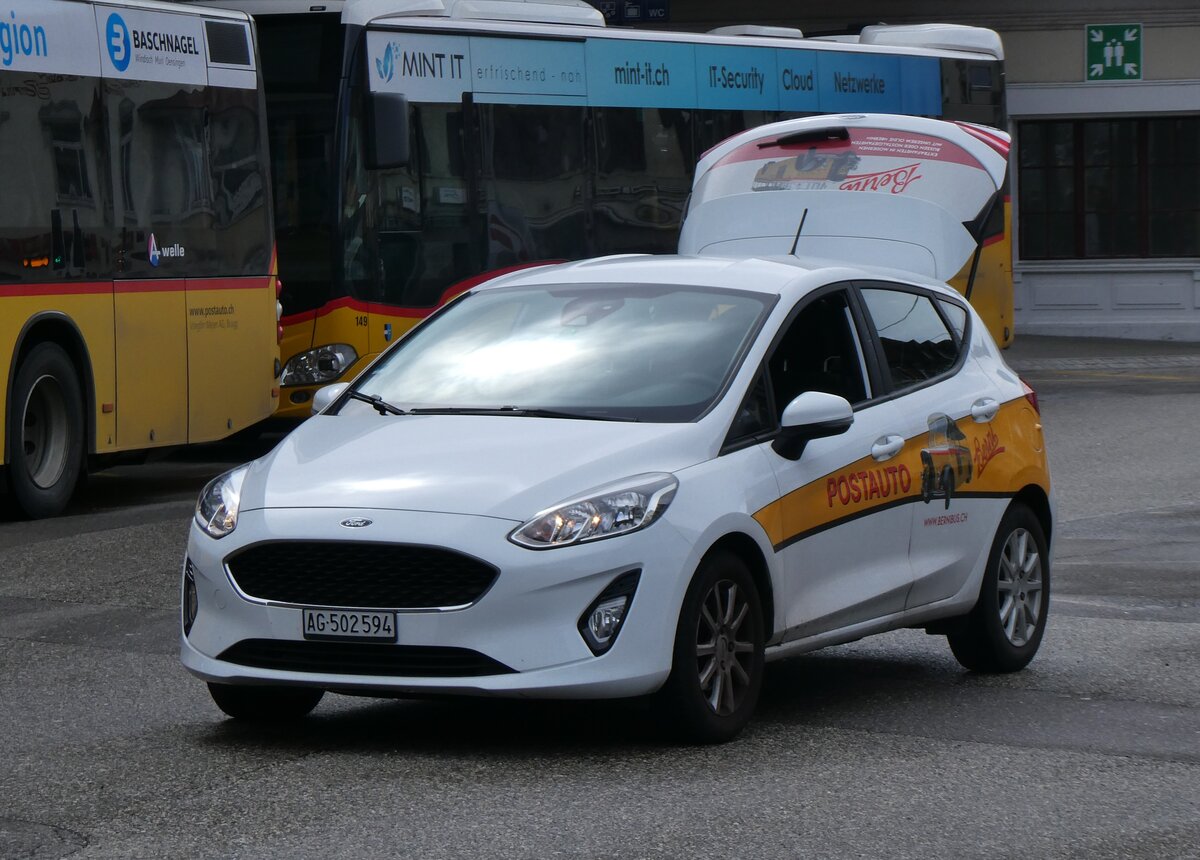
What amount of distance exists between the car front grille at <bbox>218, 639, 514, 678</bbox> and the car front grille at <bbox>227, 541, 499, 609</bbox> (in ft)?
0.41

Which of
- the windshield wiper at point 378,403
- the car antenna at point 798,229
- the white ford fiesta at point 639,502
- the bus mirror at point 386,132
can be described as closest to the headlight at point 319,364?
the bus mirror at point 386,132

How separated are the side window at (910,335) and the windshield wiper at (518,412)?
55.7 inches

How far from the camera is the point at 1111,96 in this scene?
34438 millimetres

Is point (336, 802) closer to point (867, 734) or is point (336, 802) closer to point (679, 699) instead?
point (679, 699)

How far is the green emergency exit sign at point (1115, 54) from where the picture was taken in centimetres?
3441

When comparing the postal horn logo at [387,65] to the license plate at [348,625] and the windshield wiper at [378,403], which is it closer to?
the windshield wiper at [378,403]

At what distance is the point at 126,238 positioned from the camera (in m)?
14.7

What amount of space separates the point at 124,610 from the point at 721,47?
38.3ft

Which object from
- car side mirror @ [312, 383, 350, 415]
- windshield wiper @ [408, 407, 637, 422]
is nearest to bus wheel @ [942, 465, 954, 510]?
windshield wiper @ [408, 407, 637, 422]

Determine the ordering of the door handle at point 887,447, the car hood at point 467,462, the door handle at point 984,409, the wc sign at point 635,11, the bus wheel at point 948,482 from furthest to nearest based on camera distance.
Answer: the wc sign at point 635,11 < the door handle at point 984,409 < the bus wheel at point 948,482 < the door handle at point 887,447 < the car hood at point 467,462

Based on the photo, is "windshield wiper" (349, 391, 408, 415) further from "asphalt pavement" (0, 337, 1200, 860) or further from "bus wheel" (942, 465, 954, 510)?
"bus wheel" (942, 465, 954, 510)

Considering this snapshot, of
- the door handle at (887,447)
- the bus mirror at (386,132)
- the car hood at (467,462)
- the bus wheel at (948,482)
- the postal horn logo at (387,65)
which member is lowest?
the bus wheel at (948,482)

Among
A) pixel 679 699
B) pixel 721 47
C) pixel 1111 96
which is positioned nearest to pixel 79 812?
pixel 679 699

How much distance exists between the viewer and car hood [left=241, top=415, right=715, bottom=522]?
256 inches
